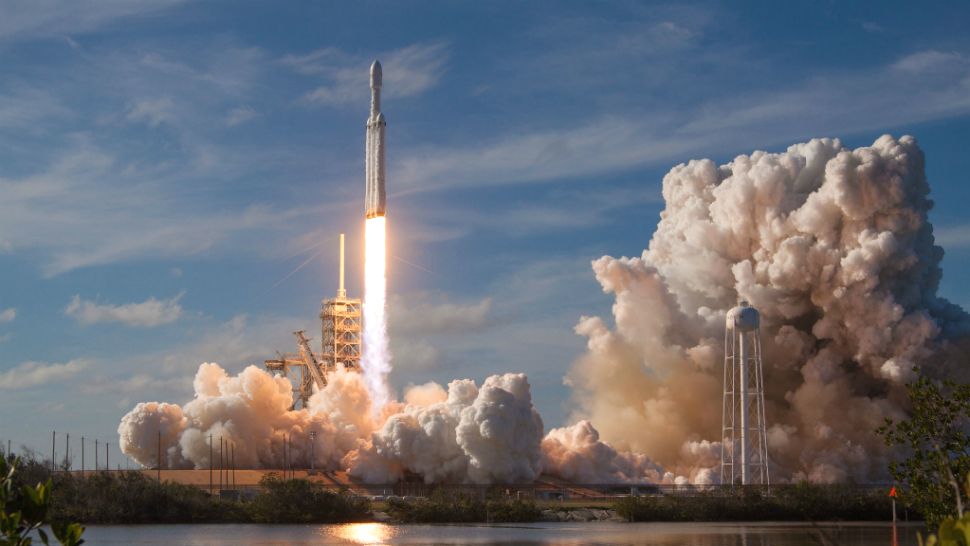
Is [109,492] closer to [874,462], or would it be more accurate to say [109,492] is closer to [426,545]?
[426,545]

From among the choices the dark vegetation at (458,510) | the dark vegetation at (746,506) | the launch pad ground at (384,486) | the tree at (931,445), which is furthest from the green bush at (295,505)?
the tree at (931,445)

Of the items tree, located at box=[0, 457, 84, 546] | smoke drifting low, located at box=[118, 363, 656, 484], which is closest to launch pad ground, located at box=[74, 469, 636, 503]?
smoke drifting low, located at box=[118, 363, 656, 484]

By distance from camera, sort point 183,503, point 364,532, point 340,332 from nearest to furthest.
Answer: point 364,532 → point 183,503 → point 340,332

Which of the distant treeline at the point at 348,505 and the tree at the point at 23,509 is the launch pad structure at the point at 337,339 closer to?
the distant treeline at the point at 348,505

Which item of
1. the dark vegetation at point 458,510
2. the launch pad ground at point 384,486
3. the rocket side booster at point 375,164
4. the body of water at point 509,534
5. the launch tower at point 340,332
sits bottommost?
the body of water at point 509,534

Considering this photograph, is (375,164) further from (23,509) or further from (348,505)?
(23,509)

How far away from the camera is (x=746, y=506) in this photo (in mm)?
85875

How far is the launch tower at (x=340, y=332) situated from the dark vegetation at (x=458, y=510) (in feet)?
103

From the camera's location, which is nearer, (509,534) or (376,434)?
(509,534)

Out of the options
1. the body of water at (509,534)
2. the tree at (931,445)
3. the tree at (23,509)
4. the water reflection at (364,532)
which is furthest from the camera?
the water reflection at (364,532)

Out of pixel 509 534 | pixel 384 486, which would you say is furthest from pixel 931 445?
pixel 384 486

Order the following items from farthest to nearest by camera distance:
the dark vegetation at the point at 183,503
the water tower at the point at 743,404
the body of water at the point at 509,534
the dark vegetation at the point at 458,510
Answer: the water tower at the point at 743,404 → the dark vegetation at the point at 458,510 → the dark vegetation at the point at 183,503 → the body of water at the point at 509,534

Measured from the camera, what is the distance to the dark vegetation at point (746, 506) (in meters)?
85.0

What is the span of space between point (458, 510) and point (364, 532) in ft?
39.4
